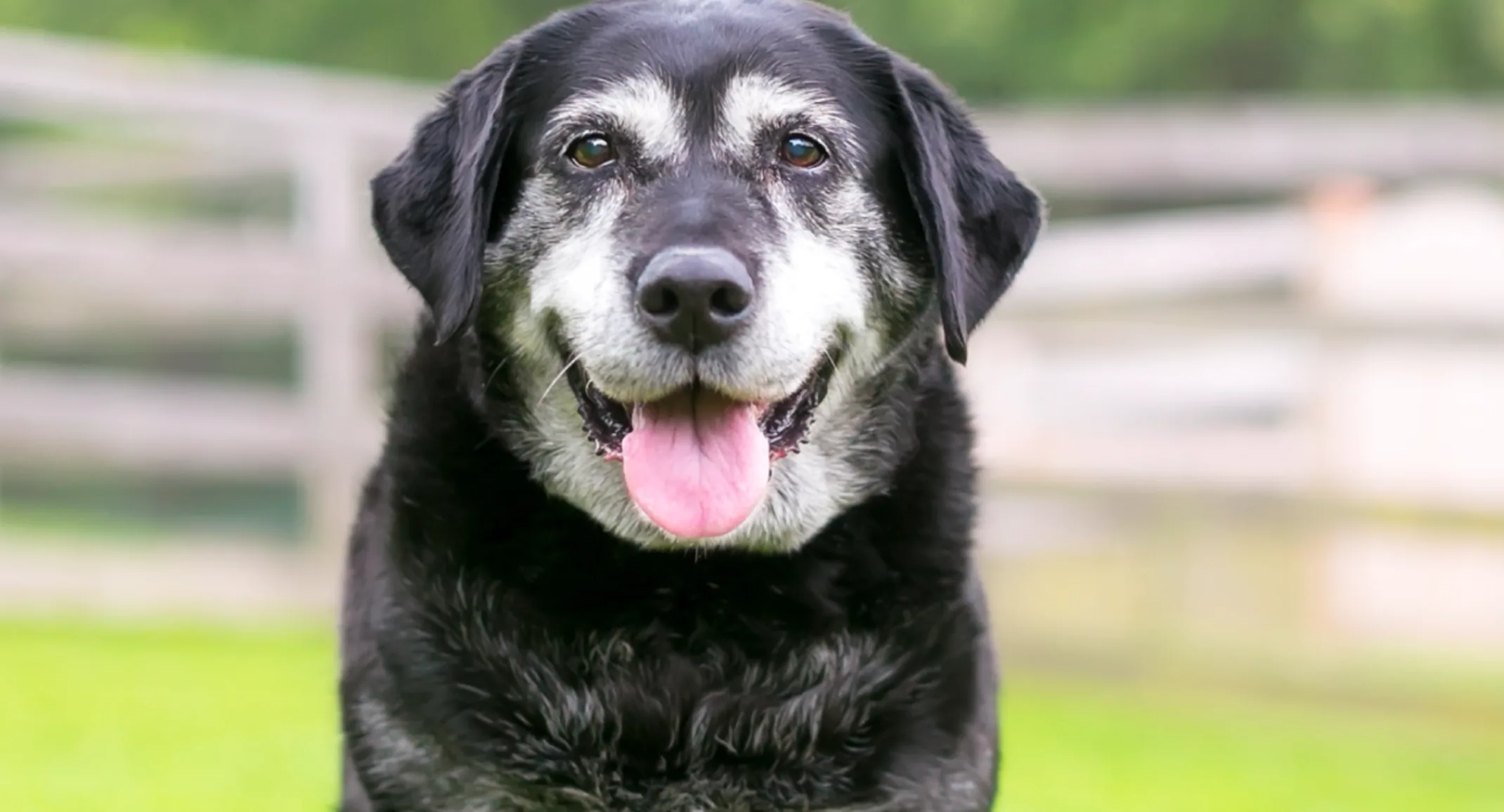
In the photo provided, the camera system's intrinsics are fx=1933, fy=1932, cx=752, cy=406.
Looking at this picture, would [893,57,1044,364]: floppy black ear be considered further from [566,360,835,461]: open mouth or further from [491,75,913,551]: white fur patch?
[566,360,835,461]: open mouth

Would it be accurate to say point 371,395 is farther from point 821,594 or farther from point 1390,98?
point 1390,98

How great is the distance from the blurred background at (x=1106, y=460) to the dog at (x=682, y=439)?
239cm

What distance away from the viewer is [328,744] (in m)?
6.46

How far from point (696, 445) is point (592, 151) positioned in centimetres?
59

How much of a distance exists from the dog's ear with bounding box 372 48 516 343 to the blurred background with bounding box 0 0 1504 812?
8.29 ft

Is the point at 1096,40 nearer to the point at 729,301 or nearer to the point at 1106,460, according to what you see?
the point at 1106,460

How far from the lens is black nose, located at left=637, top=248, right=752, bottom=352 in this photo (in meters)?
3.09

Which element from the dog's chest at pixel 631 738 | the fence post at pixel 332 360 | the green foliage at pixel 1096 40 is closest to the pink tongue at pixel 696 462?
the dog's chest at pixel 631 738

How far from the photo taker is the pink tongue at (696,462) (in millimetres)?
3229

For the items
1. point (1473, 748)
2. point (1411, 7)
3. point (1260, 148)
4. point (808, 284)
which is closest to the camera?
point (808, 284)

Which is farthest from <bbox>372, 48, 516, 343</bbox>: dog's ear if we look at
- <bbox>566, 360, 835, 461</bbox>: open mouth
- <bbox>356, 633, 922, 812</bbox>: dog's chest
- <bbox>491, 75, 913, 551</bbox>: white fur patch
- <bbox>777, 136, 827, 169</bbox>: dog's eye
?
<bbox>356, 633, 922, 812</bbox>: dog's chest

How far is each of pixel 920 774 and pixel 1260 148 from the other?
5.85 m

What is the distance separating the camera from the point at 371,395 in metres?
8.89

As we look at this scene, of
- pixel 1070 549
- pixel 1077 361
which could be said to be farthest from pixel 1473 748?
pixel 1077 361
